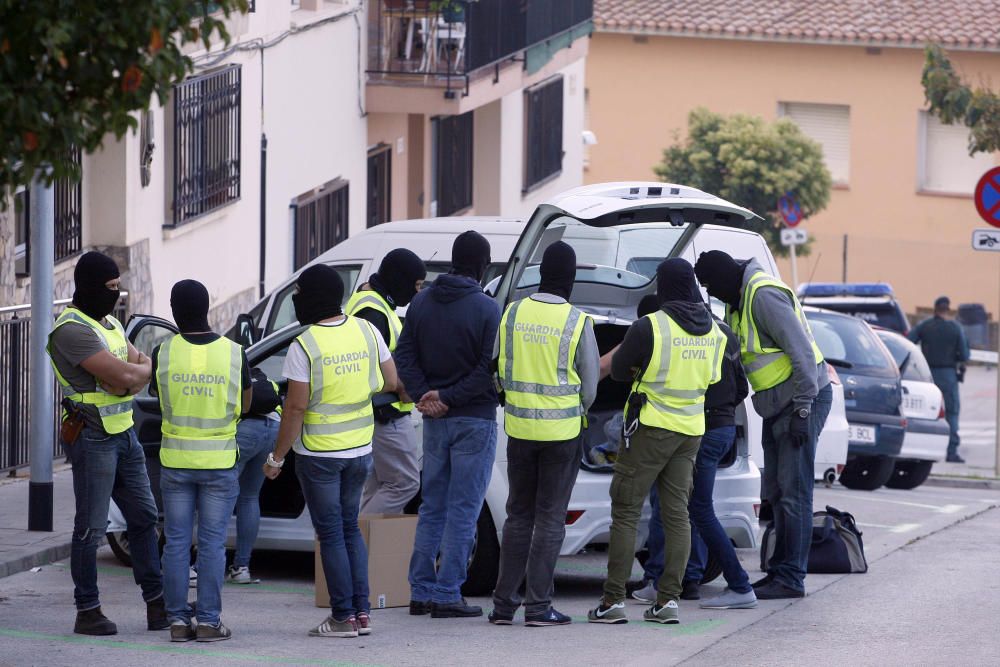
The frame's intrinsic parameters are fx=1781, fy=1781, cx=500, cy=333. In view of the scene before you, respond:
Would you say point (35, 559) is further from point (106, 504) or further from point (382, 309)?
point (382, 309)

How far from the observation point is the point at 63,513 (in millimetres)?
11445

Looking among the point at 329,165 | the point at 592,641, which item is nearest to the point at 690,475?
the point at 592,641

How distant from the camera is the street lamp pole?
10266mm

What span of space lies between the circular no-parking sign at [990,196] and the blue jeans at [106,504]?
11312 mm

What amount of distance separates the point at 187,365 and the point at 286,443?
569 mm

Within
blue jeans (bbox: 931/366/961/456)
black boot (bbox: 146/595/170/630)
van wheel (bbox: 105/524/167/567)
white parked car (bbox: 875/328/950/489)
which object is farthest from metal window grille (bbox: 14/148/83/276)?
blue jeans (bbox: 931/366/961/456)

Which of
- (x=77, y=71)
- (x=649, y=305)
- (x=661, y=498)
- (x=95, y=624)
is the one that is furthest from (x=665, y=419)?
(x=77, y=71)

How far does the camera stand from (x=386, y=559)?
8.79 metres

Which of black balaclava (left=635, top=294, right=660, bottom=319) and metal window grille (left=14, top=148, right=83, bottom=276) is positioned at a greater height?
metal window grille (left=14, top=148, right=83, bottom=276)

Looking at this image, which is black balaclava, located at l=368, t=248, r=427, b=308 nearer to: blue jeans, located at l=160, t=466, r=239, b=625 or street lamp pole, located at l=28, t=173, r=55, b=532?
blue jeans, located at l=160, t=466, r=239, b=625

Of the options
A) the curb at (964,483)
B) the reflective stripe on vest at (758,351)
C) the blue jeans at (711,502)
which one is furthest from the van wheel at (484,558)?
the curb at (964,483)

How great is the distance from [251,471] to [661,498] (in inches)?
83.4

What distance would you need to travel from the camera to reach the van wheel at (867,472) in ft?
51.6

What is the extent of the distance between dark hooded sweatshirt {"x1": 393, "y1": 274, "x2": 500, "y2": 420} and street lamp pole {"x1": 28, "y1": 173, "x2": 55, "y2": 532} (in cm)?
280
